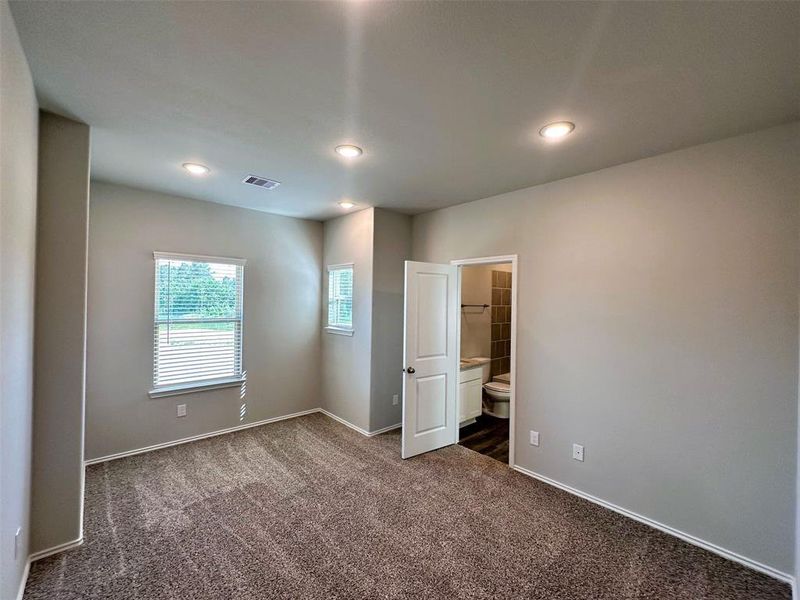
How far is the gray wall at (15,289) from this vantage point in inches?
53.4

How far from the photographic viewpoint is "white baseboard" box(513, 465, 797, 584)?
199 centimetres

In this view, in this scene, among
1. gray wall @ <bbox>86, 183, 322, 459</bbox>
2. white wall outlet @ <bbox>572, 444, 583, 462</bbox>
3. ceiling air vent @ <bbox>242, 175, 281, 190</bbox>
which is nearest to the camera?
white wall outlet @ <bbox>572, 444, 583, 462</bbox>

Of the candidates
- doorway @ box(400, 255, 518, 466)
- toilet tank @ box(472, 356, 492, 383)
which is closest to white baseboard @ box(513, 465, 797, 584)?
doorway @ box(400, 255, 518, 466)

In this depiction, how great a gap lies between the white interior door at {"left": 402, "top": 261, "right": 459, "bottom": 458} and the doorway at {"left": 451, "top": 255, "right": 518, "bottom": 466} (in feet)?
0.53

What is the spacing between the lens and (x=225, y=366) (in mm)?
3986

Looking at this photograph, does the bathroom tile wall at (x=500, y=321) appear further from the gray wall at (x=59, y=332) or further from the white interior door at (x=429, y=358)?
the gray wall at (x=59, y=332)

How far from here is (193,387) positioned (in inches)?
147

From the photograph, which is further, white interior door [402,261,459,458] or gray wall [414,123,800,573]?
white interior door [402,261,459,458]

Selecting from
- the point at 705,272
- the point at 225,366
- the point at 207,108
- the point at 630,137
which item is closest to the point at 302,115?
the point at 207,108

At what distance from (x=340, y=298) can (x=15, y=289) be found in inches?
121

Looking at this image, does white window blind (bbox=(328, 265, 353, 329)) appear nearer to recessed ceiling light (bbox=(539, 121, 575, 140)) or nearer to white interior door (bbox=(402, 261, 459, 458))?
white interior door (bbox=(402, 261, 459, 458))

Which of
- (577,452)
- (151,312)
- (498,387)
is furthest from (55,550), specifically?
(498,387)

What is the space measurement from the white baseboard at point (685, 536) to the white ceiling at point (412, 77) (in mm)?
2541

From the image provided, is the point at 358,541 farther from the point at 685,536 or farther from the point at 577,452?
the point at 685,536
